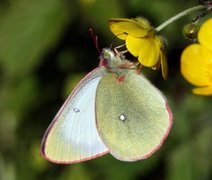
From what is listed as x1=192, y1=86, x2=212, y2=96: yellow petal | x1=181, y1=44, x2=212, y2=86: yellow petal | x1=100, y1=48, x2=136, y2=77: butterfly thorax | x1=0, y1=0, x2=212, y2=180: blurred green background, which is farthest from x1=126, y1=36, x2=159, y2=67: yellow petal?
x1=0, y1=0, x2=212, y2=180: blurred green background

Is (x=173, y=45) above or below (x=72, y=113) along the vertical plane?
below

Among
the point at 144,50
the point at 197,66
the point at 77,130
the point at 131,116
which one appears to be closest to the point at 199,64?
the point at 197,66

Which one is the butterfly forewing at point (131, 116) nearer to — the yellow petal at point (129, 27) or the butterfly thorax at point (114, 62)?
the butterfly thorax at point (114, 62)

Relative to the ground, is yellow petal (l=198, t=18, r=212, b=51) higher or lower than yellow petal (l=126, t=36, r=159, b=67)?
lower

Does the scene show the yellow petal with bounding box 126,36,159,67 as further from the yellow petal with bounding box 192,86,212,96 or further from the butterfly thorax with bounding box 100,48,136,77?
the yellow petal with bounding box 192,86,212,96

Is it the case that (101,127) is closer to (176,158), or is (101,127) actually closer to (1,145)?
(176,158)

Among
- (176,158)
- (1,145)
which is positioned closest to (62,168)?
(1,145)

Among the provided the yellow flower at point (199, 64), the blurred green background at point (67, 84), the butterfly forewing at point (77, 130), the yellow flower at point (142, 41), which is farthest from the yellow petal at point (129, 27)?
the blurred green background at point (67, 84)

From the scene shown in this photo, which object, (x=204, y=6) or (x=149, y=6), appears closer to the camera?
(x=204, y=6)
